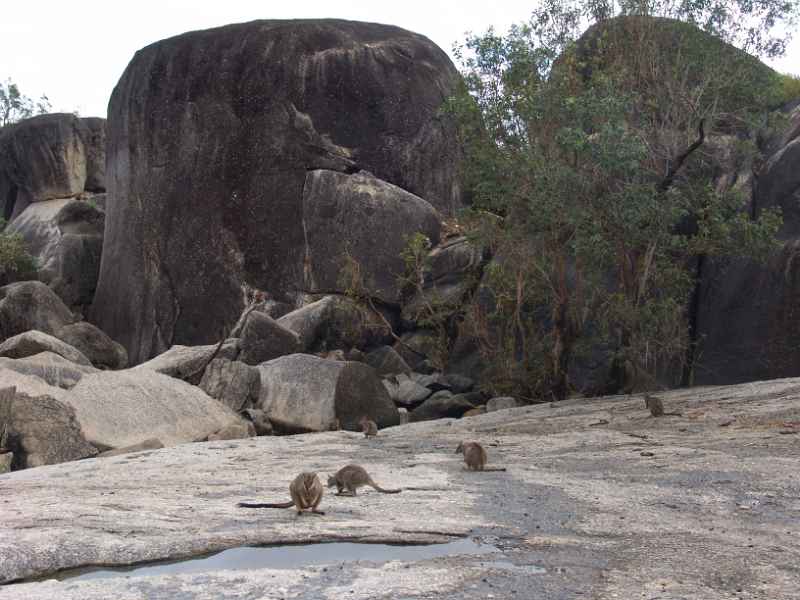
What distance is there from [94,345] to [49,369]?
9543mm

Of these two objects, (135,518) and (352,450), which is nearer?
(135,518)

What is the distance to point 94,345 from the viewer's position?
26.6 metres

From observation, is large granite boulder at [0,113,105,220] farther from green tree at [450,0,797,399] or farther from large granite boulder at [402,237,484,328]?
green tree at [450,0,797,399]

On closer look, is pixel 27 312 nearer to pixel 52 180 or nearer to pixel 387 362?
pixel 387 362

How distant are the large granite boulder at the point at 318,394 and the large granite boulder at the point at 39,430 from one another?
471 centimetres

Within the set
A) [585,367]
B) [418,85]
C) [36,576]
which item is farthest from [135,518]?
[418,85]

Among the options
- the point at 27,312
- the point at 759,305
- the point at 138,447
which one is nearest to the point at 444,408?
the point at 759,305

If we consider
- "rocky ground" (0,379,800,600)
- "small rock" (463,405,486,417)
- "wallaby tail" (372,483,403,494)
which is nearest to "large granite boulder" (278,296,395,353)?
"small rock" (463,405,486,417)

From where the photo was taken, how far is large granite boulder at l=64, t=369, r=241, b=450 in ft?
47.4

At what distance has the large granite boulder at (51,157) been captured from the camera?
3862 cm

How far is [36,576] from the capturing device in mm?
A: 5297

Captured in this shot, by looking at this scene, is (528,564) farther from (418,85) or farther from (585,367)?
(418,85)

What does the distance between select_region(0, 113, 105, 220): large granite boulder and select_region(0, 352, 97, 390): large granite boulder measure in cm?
2234

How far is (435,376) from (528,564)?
17.4 meters
